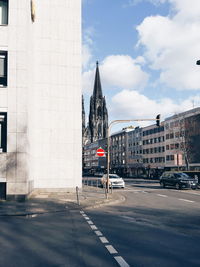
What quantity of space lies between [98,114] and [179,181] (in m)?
102

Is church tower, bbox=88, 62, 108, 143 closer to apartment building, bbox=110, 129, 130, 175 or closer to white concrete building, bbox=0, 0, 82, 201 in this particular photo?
apartment building, bbox=110, 129, 130, 175

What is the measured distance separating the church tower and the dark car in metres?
98.2

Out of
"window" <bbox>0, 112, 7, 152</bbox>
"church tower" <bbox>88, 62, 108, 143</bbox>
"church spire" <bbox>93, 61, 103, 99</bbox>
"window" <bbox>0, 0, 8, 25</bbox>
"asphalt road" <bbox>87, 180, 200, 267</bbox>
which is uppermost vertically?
"church spire" <bbox>93, 61, 103, 99</bbox>

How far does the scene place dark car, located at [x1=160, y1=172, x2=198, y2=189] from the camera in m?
30.8

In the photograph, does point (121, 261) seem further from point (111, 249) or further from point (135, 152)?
point (135, 152)

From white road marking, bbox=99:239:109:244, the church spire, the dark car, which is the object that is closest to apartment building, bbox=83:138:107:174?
the church spire

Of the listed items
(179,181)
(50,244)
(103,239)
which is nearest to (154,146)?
(179,181)

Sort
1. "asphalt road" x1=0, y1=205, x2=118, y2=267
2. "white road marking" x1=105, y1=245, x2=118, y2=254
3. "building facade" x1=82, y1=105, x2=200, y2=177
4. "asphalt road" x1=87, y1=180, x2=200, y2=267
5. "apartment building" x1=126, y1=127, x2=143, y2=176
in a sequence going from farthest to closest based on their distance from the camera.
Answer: "apartment building" x1=126, y1=127, x2=143, y2=176 < "building facade" x1=82, y1=105, x2=200, y2=177 < "white road marking" x1=105, y1=245, x2=118, y2=254 < "asphalt road" x1=87, y1=180, x2=200, y2=267 < "asphalt road" x1=0, y1=205, x2=118, y2=267

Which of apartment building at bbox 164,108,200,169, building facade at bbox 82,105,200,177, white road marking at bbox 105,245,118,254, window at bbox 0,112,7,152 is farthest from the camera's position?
building facade at bbox 82,105,200,177

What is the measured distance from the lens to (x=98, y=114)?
132 metres

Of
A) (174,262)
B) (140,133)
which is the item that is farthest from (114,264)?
(140,133)

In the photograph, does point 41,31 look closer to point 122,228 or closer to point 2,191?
point 2,191

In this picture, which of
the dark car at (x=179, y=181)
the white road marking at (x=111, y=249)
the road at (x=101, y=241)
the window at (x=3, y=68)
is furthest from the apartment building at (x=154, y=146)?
the white road marking at (x=111, y=249)

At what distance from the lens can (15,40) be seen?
64.7 feet
